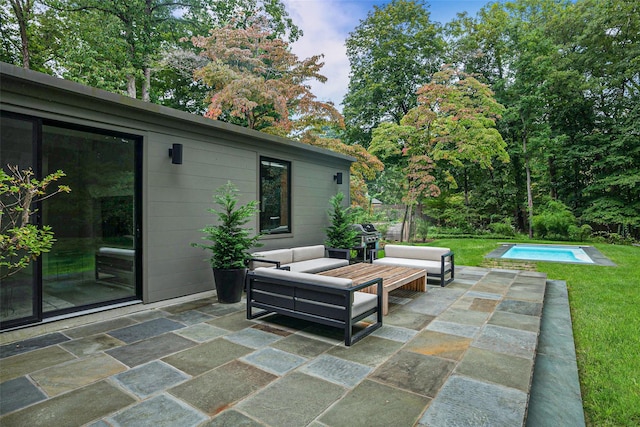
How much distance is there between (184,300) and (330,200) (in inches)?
152

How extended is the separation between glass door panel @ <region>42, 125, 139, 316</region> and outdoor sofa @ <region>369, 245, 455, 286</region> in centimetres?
378

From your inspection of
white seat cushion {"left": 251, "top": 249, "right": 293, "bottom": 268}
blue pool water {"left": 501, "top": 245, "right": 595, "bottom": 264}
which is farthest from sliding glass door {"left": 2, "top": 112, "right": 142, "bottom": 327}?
blue pool water {"left": 501, "top": 245, "right": 595, "bottom": 264}

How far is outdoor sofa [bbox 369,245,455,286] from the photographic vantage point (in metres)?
5.26

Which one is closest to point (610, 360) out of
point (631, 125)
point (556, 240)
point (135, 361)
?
point (135, 361)

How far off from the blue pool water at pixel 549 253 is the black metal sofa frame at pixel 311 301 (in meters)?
6.60

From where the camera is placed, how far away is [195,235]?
4.79 m

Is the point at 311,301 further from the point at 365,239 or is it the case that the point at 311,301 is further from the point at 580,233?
the point at 580,233

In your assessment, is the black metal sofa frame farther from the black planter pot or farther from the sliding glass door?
the sliding glass door

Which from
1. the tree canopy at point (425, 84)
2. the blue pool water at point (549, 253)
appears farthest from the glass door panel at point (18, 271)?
the blue pool water at point (549, 253)

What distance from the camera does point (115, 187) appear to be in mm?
4777

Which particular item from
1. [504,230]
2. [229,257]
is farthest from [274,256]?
[504,230]

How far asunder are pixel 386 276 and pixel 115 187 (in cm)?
400

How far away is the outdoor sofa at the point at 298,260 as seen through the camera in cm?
492

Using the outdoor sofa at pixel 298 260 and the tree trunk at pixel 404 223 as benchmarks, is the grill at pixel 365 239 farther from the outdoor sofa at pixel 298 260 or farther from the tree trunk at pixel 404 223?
the tree trunk at pixel 404 223
